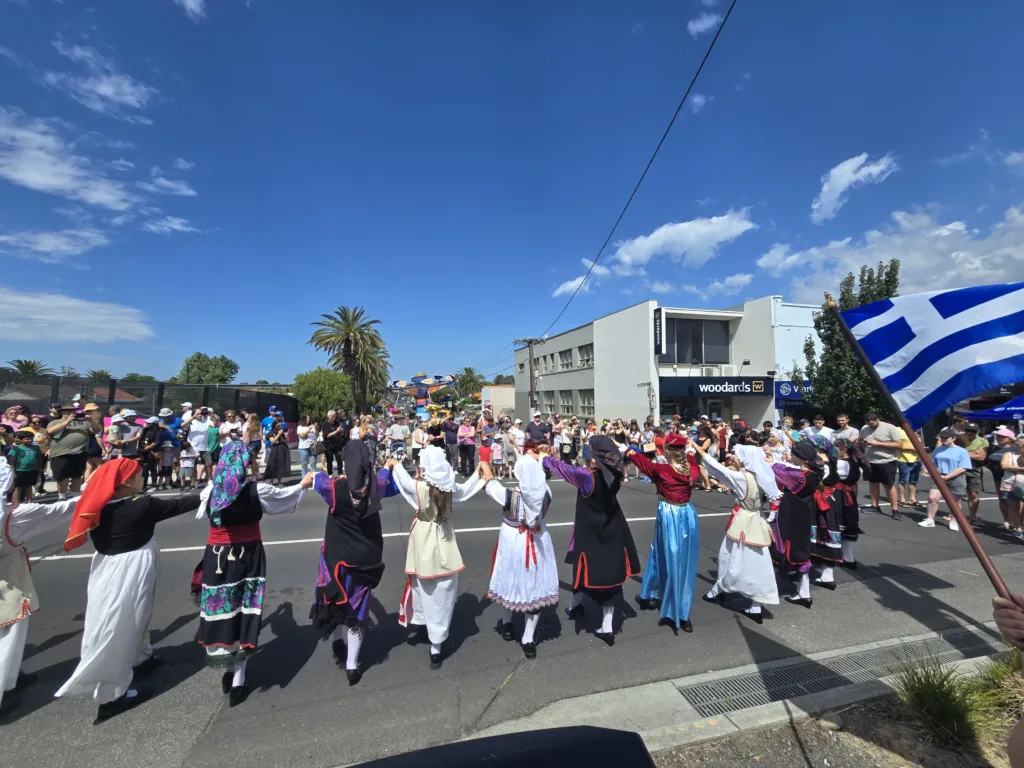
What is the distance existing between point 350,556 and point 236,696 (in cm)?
117

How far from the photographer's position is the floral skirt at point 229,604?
124 inches

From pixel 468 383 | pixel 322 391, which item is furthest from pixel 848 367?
pixel 468 383

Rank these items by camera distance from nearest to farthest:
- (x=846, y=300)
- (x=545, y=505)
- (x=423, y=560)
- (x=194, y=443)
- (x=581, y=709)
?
(x=581, y=709), (x=423, y=560), (x=545, y=505), (x=194, y=443), (x=846, y=300)

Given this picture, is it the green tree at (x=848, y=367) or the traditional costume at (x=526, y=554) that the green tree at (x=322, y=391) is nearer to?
the green tree at (x=848, y=367)

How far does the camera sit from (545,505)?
4195mm

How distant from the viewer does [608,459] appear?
4.14 m

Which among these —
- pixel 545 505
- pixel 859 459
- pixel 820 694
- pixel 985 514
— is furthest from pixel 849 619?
pixel 985 514

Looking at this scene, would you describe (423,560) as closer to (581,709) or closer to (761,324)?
(581,709)

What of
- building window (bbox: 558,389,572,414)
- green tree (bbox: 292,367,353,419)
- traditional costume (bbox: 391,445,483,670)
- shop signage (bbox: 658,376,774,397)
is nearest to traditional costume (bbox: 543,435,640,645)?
traditional costume (bbox: 391,445,483,670)

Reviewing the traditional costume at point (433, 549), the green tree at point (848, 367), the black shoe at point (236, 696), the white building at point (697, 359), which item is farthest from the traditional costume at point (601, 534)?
the white building at point (697, 359)

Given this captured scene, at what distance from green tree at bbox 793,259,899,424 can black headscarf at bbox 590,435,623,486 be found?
57.3ft

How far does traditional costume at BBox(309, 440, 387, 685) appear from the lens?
3.52 metres

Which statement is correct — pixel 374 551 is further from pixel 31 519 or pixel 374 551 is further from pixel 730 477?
pixel 730 477

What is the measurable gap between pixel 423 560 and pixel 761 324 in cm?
2534
